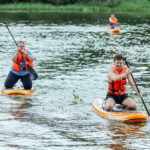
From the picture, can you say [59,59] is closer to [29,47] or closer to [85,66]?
[85,66]

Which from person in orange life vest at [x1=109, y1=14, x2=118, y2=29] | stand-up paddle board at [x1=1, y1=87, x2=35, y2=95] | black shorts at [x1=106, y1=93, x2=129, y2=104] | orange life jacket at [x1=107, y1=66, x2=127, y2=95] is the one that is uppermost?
orange life jacket at [x1=107, y1=66, x2=127, y2=95]

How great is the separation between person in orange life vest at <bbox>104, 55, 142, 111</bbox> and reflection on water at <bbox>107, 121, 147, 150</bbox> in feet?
2.16

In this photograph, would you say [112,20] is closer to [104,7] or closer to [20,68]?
[20,68]

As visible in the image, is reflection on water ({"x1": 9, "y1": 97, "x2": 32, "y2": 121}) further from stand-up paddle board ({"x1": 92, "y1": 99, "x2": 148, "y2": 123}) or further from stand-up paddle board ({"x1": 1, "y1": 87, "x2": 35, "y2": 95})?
stand-up paddle board ({"x1": 92, "y1": 99, "x2": 148, "y2": 123})

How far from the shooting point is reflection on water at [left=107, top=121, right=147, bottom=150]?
9133 mm

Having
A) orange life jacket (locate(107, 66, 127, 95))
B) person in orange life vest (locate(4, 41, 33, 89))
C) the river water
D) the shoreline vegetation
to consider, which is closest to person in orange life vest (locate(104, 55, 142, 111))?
orange life jacket (locate(107, 66, 127, 95))

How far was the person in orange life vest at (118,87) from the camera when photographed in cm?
1116

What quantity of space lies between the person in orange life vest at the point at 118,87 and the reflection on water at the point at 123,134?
66 cm

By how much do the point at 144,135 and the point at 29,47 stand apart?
18.2 metres

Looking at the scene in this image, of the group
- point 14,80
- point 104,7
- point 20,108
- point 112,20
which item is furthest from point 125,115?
point 104,7

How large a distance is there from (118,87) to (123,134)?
5.72 ft

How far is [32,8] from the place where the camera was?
71812mm

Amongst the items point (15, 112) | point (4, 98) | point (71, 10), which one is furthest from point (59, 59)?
point (71, 10)

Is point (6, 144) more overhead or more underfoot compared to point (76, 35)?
more overhead
